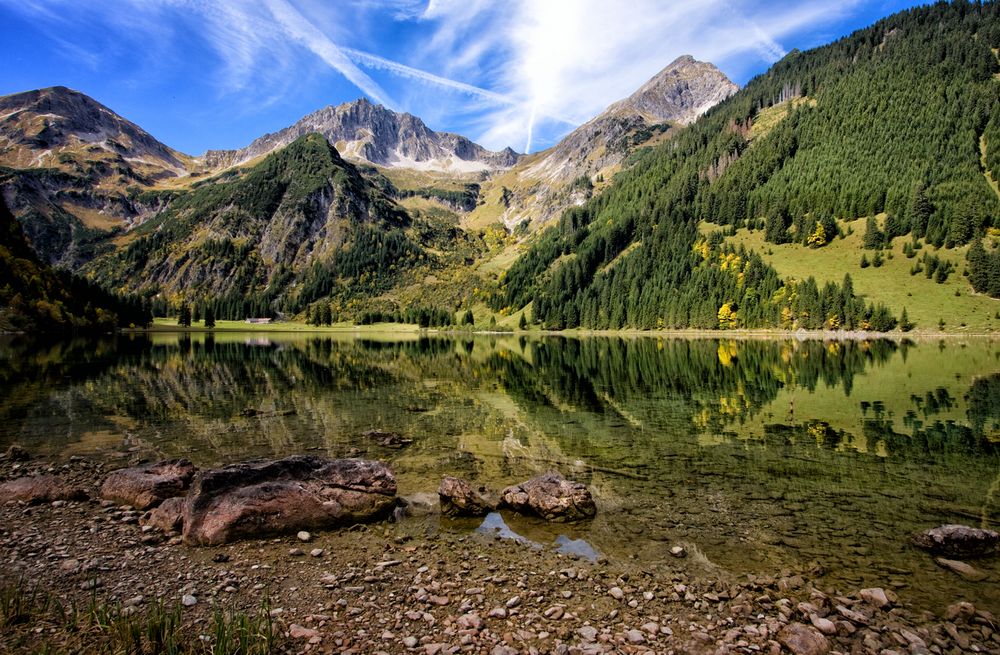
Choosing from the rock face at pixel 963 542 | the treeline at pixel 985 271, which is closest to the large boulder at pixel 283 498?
the rock face at pixel 963 542

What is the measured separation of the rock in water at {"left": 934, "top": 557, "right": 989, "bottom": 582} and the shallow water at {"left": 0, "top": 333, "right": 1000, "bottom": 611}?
255 mm

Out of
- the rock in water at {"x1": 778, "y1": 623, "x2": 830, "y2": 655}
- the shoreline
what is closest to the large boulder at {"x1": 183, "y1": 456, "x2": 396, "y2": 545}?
the shoreline

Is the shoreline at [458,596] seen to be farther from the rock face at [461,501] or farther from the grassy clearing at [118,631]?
the rock face at [461,501]

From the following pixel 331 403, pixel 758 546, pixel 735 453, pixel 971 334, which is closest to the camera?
pixel 758 546

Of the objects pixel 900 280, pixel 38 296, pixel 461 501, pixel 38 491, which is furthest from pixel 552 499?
pixel 900 280

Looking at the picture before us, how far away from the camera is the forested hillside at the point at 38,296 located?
128 meters

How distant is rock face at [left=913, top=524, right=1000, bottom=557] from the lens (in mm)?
13508

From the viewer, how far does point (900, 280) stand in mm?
147500

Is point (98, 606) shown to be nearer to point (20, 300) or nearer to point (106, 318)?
point (20, 300)

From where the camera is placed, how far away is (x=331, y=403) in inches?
1657

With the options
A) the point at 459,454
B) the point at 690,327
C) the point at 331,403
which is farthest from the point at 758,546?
the point at 690,327

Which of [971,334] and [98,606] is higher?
[971,334]

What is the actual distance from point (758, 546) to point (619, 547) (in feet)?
14.0

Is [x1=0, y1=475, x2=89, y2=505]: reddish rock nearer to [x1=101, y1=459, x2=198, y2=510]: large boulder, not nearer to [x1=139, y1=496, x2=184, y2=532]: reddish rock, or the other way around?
[x1=101, y1=459, x2=198, y2=510]: large boulder
